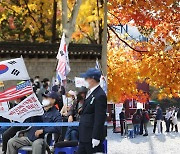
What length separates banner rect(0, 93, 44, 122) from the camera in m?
8.34

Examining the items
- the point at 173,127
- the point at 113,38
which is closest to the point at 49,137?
the point at 113,38

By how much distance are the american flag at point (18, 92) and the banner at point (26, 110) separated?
14cm

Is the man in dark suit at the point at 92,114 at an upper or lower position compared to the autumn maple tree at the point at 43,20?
lower

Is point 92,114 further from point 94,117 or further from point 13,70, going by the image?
point 13,70

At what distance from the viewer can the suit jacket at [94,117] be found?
6352mm

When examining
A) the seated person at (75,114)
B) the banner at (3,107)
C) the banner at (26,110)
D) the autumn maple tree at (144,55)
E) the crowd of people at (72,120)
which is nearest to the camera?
the crowd of people at (72,120)

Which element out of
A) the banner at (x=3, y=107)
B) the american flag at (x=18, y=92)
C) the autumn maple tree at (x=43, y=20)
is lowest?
the banner at (x=3, y=107)

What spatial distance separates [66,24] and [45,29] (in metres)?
10.5

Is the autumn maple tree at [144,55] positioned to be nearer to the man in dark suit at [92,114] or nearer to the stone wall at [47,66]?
the stone wall at [47,66]

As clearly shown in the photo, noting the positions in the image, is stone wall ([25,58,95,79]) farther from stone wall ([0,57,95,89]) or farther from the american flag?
the american flag

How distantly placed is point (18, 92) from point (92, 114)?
2.42 metres

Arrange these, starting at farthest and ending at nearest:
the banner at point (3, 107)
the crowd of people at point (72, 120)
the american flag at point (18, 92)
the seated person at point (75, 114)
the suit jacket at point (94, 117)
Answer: the seated person at point (75, 114) < the banner at point (3, 107) < the american flag at point (18, 92) < the crowd of people at point (72, 120) < the suit jacket at point (94, 117)

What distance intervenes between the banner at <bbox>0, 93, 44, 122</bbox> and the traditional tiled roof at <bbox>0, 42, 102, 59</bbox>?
12.4m

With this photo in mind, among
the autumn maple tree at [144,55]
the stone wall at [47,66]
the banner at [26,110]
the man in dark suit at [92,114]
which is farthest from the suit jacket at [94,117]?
the stone wall at [47,66]
